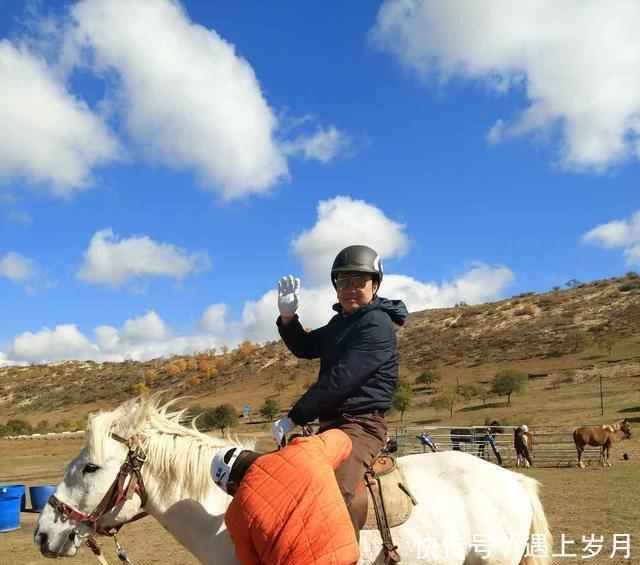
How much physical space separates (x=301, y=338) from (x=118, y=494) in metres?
1.74

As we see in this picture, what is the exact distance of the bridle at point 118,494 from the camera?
11.4 ft

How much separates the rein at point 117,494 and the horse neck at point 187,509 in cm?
7

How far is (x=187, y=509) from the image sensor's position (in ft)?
11.6

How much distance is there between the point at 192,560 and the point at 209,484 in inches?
283

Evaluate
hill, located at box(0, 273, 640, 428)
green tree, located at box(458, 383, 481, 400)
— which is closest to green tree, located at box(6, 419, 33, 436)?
hill, located at box(0, 273, 640, 428)

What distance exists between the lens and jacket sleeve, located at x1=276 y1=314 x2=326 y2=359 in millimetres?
4312

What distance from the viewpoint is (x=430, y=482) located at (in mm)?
3867

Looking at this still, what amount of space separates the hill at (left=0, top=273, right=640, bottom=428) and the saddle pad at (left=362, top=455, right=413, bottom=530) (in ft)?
101

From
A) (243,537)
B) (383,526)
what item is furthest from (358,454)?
(243,537)

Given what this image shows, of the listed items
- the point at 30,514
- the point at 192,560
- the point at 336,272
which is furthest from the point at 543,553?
the point at 30,514

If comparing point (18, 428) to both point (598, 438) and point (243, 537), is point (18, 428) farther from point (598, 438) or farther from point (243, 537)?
point (243, 537)

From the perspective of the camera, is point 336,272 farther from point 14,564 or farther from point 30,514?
point 30,514

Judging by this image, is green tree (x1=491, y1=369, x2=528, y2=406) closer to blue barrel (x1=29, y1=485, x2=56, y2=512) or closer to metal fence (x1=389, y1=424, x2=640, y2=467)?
metal fence (x1=389, y1=424, x2=640, y2=467)

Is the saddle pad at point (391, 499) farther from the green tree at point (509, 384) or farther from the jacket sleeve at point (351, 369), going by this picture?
the green tree at point (509, 384)
